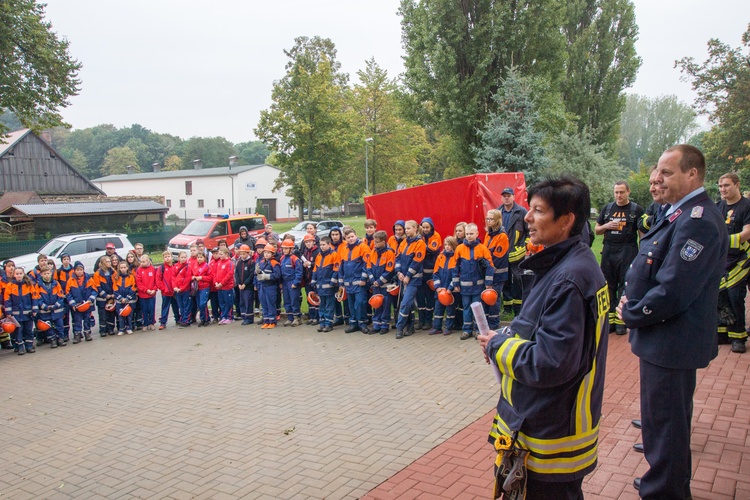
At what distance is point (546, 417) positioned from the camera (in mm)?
2416

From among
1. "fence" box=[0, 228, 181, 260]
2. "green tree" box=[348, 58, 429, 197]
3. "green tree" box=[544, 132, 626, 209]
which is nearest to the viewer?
"fence" box=[0, 228, 181, 260]

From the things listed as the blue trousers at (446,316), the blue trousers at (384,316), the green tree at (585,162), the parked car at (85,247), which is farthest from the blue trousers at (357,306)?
the green tree at (585,162)

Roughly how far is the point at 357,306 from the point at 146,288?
17.1 ft

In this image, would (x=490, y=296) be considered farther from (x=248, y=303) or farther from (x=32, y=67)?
(x=32, y=67)

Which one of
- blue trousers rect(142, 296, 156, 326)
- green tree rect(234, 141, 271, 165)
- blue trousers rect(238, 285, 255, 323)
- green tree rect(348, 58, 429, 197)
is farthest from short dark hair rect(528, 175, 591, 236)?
green tree rect(234, 141, 271, 165)

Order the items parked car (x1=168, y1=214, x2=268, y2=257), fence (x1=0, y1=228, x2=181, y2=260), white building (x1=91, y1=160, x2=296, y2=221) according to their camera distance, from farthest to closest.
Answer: white building (x1=91, y1=160, x2=296, y2=221)
fence (x1=0, y1=228, x2=181, y2=260)
parked car (x1=168, y1=214, x2=268, y2=257)

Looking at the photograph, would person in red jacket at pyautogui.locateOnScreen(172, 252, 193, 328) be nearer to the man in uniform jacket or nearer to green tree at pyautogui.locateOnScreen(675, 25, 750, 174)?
the man in uniform jacket

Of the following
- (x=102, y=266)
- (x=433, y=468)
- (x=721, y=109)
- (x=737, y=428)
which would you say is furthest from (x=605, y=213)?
(x=721, y=109)

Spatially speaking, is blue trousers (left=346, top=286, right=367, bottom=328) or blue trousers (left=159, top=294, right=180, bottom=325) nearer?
blue trousers (left=346, top=286, right=367, bottom=328)

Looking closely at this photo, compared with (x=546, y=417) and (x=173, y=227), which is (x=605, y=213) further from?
(x=173, y=227)

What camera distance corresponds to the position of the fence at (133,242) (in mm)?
23125

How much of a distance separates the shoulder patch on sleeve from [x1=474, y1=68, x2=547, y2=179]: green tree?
12.8 meters

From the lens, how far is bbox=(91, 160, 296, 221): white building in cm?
5888

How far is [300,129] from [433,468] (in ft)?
102
